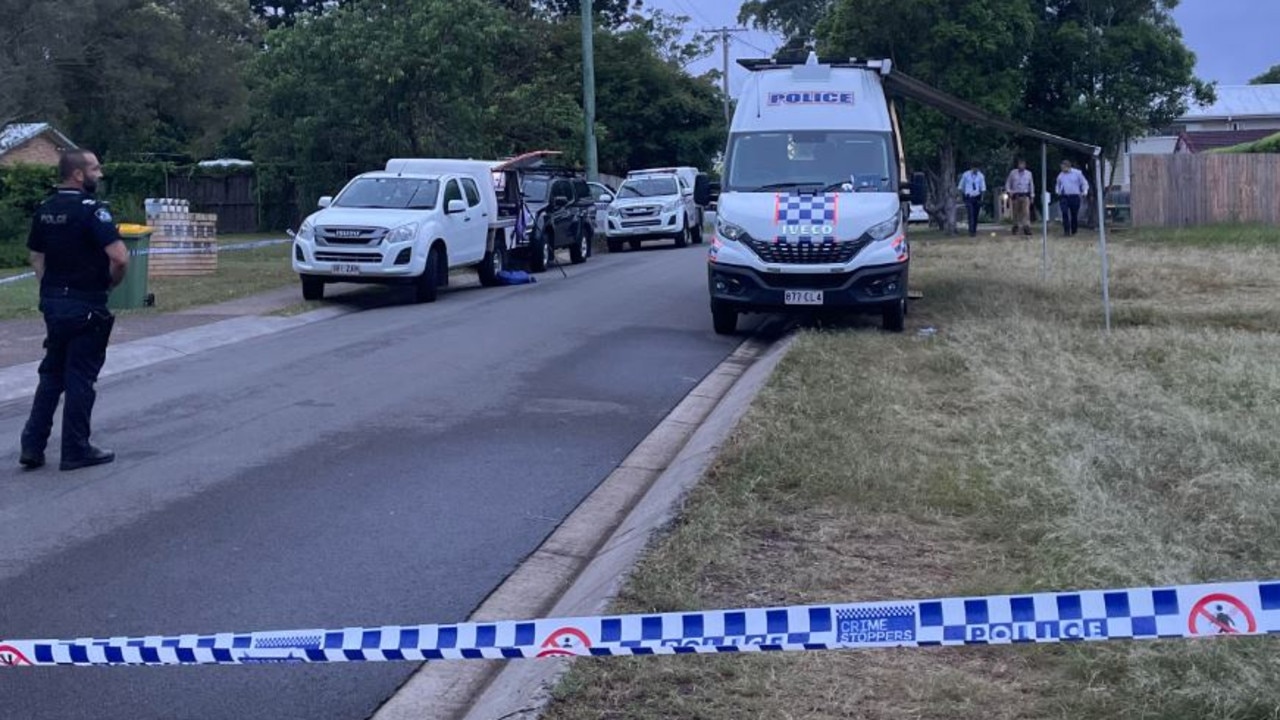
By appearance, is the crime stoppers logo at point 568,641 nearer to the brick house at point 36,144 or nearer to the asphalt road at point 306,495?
the asphalt road at point 306,495

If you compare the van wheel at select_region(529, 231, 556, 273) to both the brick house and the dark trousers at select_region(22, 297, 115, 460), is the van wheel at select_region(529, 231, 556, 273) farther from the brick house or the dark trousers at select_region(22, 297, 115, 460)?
the brick house

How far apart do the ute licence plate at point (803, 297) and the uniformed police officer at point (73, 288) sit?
7393 mm

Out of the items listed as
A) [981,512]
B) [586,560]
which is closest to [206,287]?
[586,560]

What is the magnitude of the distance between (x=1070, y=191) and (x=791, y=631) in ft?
92.4

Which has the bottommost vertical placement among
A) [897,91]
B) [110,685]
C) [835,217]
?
[110,685]

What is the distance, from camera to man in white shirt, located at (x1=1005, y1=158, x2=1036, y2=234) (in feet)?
102

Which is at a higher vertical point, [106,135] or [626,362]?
[106,135]

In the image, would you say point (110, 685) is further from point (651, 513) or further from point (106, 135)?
point (106, 135)

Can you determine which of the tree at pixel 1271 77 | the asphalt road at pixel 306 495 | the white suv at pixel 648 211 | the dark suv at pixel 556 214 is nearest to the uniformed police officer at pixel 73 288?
the asphalt road at pixel 306 495

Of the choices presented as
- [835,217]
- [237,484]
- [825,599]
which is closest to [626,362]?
[835,217]

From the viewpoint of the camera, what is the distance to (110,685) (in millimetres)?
5539

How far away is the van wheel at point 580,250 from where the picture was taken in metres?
28.3

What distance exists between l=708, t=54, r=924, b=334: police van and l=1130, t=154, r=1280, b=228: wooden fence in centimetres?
1886

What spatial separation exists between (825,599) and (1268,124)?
64.3m
